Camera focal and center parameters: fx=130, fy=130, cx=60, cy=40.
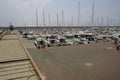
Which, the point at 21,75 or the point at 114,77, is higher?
the point at 21,75

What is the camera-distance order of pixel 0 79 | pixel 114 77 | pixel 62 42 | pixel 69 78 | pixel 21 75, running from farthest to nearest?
1. pixel 62 42
2. pixel 114 77
3. pixel 69 78
4. pixel 21 75
5. pixel 0 79

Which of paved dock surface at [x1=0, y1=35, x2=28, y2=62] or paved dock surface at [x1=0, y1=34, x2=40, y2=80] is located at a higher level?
paved dock surface at [x1=0, y1=35, x2=28, y2=62]

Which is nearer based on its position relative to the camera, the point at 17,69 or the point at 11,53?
the point at 17,69

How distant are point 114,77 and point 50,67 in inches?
180

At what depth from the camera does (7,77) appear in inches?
287

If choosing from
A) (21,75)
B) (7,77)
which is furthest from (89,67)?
(7,77)

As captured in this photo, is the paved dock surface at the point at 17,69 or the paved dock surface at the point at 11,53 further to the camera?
the paved dock surface at the point at 11,53

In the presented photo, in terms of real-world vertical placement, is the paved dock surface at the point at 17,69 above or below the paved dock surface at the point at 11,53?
below

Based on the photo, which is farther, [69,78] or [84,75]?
[84,75]

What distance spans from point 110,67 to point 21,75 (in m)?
6.96

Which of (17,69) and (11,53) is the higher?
(11,53)

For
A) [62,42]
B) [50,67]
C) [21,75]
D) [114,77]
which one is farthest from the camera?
[62,42]

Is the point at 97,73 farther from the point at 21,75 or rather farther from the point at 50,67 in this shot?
the point at 21,75

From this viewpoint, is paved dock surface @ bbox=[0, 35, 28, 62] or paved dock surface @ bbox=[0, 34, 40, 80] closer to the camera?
paved dock surface @ bbox=[0, 34, 40, 80]
